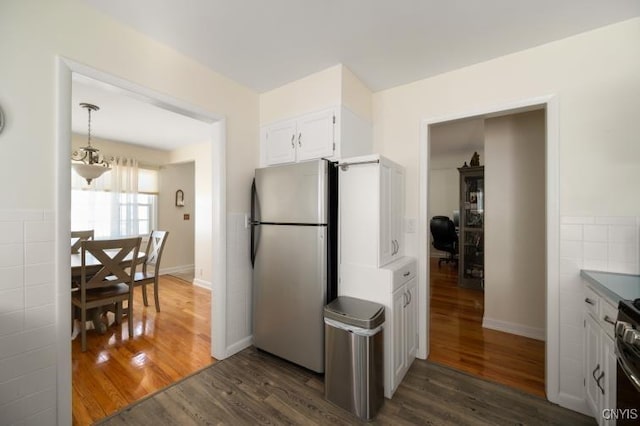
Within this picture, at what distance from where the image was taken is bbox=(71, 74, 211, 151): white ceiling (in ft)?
9.37

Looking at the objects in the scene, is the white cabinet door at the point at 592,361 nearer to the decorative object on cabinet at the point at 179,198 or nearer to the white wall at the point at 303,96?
the white wall at the point at 303,96

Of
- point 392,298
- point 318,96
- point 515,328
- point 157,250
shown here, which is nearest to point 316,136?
point 318,96

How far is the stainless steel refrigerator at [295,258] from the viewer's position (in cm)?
203

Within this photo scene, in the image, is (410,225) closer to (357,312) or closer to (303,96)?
(357,312)

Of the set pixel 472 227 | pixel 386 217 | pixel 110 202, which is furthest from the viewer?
pixel 110 202

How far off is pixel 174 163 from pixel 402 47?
484 cm

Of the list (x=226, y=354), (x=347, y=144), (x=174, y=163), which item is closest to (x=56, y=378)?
(x=226, y=354)

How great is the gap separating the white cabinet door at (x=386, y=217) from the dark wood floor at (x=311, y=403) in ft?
3.21

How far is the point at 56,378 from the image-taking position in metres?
1.45

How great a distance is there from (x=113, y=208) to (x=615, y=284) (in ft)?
20.0

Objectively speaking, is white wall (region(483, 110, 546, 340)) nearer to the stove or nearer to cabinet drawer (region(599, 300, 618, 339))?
cabinet drawer (region(599, 300, 618, 339))

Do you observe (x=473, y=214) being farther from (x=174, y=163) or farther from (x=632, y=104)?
(x=174, y=163)

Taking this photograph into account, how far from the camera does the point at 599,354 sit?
1.43 m

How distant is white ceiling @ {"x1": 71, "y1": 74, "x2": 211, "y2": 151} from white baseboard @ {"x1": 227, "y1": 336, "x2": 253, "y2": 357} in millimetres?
2401
